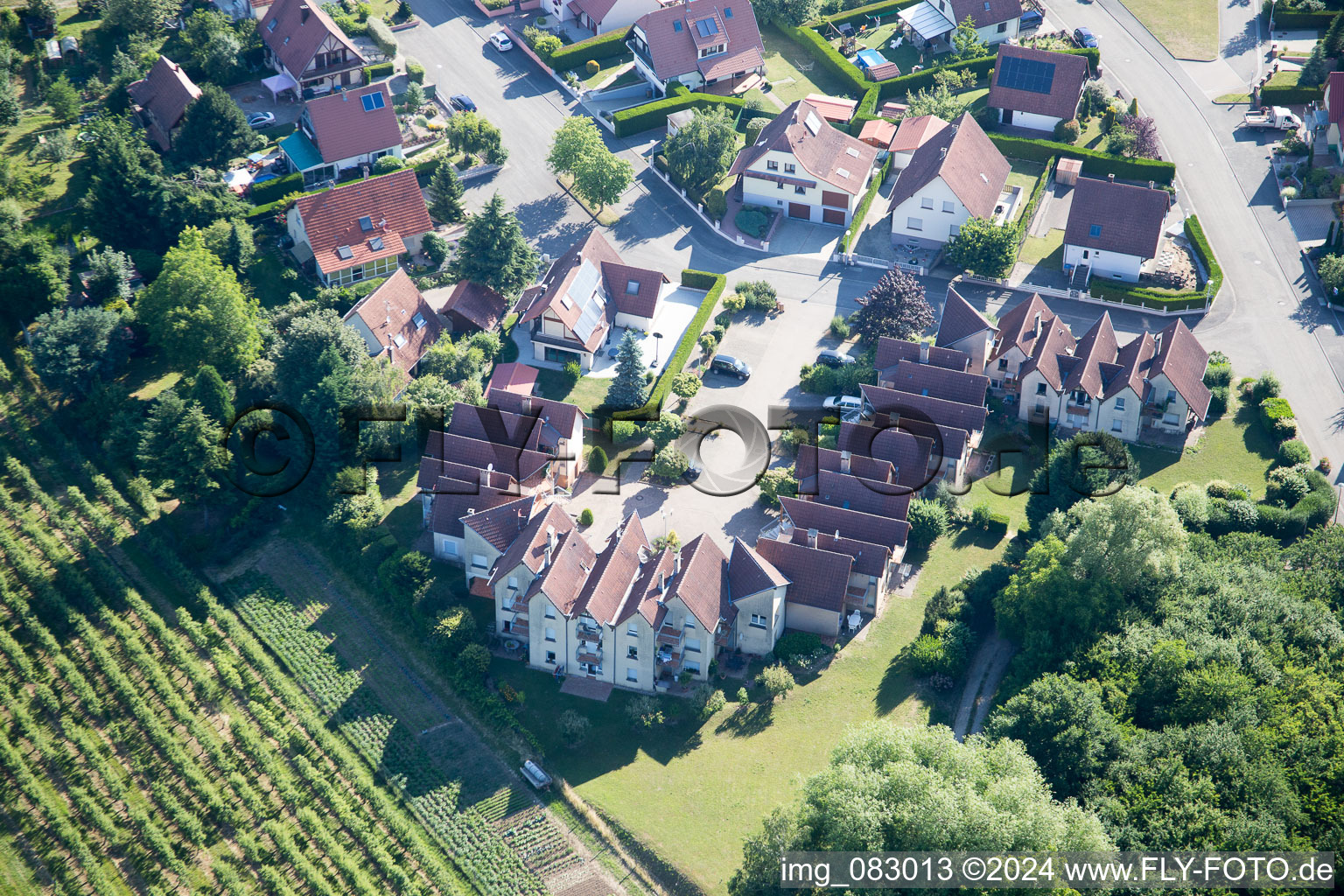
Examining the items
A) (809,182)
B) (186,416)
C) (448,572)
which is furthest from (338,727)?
(809,182)

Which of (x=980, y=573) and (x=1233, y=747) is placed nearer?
(x=1233, y=747)

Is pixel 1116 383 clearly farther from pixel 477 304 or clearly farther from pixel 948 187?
pixel 477 304

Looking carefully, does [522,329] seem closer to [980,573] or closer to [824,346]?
[824,346]

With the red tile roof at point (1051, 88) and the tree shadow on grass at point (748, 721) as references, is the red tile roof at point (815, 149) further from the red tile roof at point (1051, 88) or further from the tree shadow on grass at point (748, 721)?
the tree shadow on grass at point (748, 721)

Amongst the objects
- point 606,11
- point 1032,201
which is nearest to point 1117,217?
point 1032,201

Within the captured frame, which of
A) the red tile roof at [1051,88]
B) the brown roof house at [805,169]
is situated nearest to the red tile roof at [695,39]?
the brown roof house at [805,169]

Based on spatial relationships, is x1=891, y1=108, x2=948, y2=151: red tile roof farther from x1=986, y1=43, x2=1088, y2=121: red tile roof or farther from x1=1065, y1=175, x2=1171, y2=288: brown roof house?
x1=1065, y1=175, x2=1171, y2=288: brown roof house
